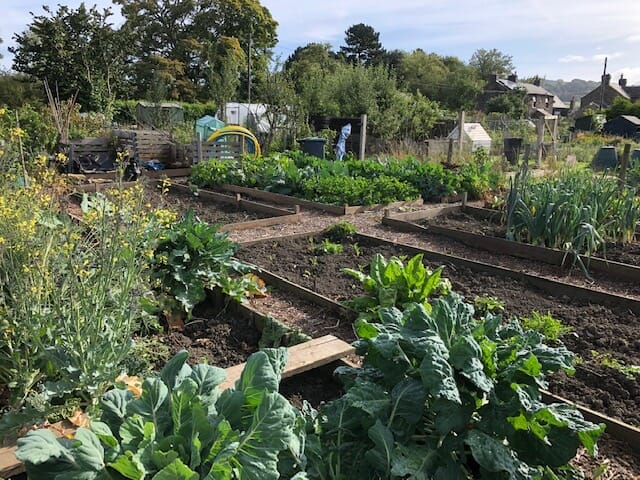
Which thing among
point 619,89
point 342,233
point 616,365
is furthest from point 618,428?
point 619,89

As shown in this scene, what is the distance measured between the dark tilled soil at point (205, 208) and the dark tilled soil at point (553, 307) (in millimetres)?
1876

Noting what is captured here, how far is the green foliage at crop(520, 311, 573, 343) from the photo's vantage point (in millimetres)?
3643

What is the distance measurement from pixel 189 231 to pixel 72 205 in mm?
5481

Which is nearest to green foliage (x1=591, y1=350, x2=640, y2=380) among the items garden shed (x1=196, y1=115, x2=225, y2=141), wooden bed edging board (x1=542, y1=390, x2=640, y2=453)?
wooden bed edging board (x1=542, y1=390, x2=640, y2=453)

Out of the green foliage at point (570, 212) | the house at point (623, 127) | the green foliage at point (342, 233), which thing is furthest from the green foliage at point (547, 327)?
the house at point (623, 127)

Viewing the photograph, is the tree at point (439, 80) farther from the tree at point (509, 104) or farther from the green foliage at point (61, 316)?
the green foliage at point (61, 316)

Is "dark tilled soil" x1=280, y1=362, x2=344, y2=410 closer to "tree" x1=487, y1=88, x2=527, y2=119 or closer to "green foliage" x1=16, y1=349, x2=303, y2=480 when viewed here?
"green foliage" x1=16, y1=349, x2=303, y2=480

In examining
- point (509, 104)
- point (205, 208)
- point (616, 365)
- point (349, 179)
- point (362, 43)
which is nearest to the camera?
point (616, 365)

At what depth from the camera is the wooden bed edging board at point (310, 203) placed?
8.39 m

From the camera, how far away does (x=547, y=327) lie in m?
3.69

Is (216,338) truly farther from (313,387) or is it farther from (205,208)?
(205,208)

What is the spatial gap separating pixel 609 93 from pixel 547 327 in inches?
3026

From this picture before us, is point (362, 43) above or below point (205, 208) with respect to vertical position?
above

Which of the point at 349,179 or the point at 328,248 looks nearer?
the point at 328,248
